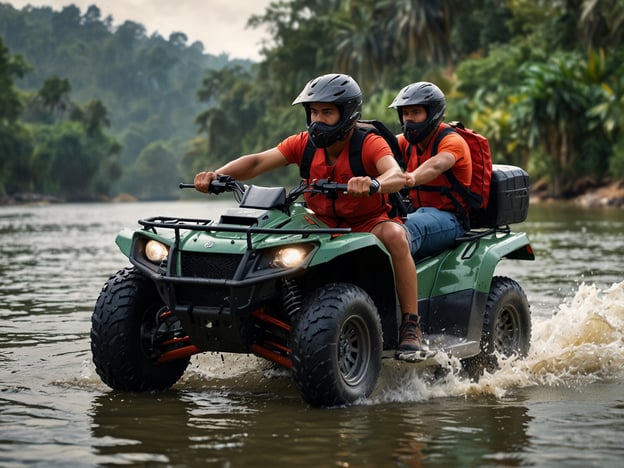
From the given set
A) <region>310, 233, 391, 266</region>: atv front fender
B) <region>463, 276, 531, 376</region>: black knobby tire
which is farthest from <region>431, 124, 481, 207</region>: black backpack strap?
<region>310, 233, 391, 266</region>: atv front fender

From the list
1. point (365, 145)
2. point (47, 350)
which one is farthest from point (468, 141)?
point (47, 350)

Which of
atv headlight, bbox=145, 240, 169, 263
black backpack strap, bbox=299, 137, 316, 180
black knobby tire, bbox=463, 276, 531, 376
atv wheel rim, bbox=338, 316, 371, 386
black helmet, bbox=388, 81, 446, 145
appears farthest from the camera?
black knobby tire, bbox=463, 276, 531, 376

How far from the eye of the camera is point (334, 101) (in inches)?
276

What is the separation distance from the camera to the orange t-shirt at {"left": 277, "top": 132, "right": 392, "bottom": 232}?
7.15 metres

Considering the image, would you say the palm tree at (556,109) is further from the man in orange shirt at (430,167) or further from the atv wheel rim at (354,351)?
the atv wheel rim at (354,351)

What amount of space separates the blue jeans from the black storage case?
0.32m

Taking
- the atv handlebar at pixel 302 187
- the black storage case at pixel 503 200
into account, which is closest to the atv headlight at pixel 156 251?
the atv handlebar at pixel 302 187

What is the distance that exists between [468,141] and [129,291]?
8.45 feet

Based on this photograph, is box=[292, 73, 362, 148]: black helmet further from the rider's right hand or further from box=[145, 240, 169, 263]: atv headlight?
box=[145, 240, 169, 263]: atv headlight

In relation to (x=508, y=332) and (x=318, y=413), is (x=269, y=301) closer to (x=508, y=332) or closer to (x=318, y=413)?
(x=318, y=413)

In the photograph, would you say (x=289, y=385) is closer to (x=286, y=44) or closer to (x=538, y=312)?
(x=538, y=312)

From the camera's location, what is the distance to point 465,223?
8328 mm

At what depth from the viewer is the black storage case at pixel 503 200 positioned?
8.44 meters

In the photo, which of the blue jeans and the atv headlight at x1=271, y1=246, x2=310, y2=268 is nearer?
the atv headlight at x1=271, y1=246, x2=310, y2=268
